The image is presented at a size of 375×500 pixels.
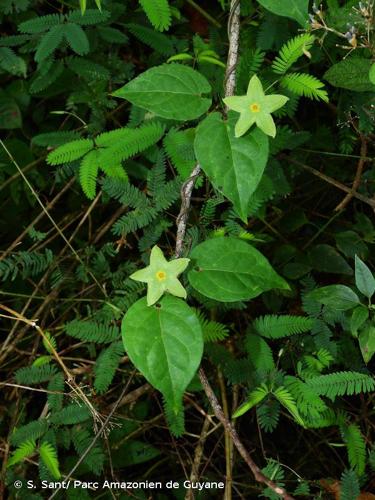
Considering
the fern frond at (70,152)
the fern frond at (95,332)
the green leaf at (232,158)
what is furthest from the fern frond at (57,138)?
the green leaf at (232,158)

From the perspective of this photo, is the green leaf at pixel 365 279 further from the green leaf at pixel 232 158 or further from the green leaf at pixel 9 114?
the green leaf at pixel 9 114

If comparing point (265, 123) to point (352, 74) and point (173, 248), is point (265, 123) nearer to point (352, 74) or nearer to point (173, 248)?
point (352, 74)

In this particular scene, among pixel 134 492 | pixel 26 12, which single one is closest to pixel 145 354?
pixel 134 492

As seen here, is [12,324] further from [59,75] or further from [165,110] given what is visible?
[165,110]

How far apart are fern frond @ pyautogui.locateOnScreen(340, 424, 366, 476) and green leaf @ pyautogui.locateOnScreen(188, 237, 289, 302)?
91cm

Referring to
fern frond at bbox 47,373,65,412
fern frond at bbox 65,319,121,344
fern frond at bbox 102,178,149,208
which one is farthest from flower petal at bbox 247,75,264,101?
fern frond at bbox 47,373,65,412

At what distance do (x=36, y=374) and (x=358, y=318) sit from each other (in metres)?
1.36

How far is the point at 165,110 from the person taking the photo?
1556 mm

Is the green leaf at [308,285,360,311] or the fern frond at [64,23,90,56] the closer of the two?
the green leaf at [308,285,360,311]

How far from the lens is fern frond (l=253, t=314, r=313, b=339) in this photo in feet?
6.81

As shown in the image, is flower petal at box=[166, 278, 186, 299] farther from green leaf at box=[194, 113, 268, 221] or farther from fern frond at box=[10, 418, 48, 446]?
fern frond at box=[10, 418, 48, 446]

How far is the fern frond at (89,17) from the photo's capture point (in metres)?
2.26

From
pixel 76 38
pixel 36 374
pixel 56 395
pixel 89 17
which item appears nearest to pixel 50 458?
pixel 56 395

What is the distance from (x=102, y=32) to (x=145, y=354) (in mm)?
1656
